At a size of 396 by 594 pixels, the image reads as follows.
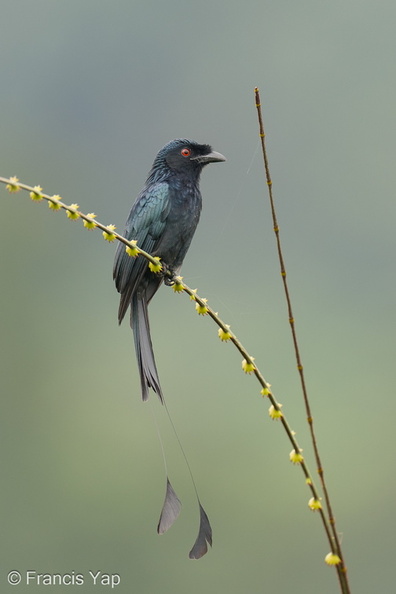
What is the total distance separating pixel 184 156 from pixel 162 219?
0.99 ft

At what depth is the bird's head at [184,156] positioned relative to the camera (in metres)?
3.71

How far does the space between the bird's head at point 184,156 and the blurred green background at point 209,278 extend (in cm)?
76

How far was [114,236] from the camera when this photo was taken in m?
2.04

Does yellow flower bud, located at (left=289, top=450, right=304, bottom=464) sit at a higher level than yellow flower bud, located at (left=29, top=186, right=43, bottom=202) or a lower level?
lower

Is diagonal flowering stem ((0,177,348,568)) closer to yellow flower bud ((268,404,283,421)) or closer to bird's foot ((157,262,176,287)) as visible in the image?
yellow flower bud ((268,404,283,421))

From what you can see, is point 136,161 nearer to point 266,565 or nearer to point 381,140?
point 381,140

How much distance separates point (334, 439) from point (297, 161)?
639 inches

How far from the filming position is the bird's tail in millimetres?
2848

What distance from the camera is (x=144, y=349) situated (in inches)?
118

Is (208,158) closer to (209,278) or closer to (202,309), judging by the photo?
(202,309)

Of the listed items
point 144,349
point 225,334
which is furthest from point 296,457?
point 144,349

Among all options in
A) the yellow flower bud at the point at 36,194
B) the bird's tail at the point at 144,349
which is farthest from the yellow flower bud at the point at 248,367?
the bird's tail at the point at 144,349

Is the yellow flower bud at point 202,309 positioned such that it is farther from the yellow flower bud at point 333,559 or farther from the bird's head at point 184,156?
the bird's head at point 184,156

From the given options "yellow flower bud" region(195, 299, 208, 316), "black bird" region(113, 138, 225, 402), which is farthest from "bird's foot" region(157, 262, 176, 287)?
"yellow flower bud" region(195, 299, 208, 316)
